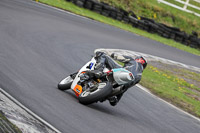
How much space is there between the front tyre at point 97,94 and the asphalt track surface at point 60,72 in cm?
17

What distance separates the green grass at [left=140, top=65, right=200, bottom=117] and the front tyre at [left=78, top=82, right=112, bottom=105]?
4.33 m

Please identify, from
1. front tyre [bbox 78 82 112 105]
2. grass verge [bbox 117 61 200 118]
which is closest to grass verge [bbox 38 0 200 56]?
grass verge [bbox 117 61 200 118]

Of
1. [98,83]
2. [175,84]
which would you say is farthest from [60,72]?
[175,84]

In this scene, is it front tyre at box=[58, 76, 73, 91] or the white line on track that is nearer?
the white line on track

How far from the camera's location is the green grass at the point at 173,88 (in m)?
11.4

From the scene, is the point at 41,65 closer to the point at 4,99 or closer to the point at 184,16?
the point at 4,99

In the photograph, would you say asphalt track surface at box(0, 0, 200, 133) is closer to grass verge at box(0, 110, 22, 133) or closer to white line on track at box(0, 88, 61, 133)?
white line on track at box(0, 88, 61, 133)

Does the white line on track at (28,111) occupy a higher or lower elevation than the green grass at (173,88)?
higher

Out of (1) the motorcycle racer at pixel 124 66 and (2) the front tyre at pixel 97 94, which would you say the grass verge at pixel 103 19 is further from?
(2) the front tyre at pixel 97 94

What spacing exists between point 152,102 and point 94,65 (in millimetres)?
3190

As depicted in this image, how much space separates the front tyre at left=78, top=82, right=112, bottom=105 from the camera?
24.0ft

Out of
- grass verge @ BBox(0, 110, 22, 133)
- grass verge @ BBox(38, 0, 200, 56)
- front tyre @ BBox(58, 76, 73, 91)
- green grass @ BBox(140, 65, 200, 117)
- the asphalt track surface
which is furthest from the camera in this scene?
grass verge @ BBox(38, 0, 200, 56)

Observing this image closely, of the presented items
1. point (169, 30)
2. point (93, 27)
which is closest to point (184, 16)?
point (169, 30)

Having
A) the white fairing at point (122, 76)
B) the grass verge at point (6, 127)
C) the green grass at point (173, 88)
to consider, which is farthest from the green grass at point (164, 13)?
the grass verge at point (6, 127)
